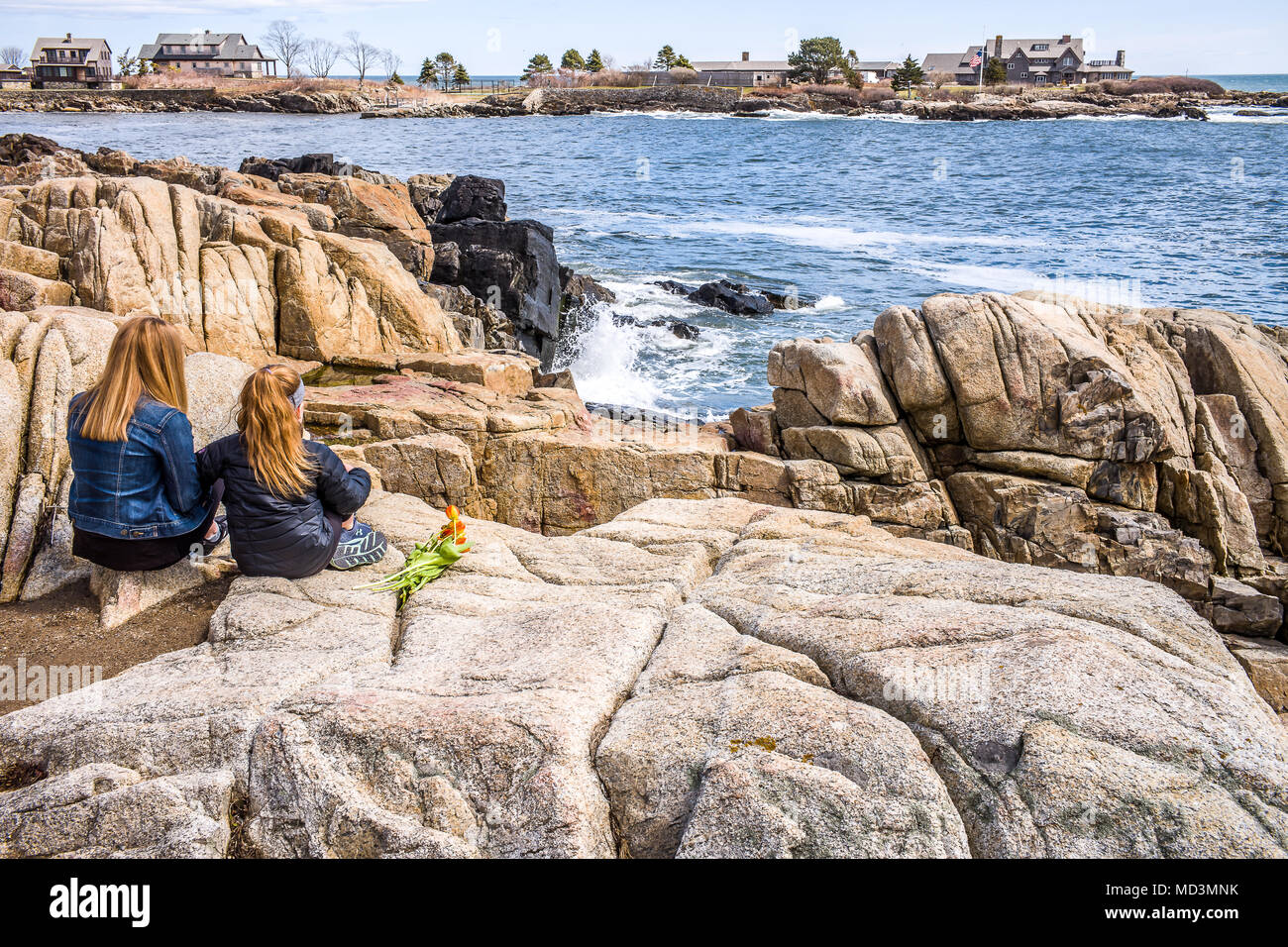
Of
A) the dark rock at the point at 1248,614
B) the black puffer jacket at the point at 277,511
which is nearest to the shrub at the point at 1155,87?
the dark rock at the point at 1248,614

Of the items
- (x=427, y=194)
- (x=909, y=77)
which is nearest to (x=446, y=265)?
(x=427, y=194)

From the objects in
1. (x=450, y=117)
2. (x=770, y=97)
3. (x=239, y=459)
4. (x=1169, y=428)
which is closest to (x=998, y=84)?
(x=770, y=97)

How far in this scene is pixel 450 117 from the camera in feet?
437

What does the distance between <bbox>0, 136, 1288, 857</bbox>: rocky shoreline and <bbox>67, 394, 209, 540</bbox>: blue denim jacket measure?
577mm

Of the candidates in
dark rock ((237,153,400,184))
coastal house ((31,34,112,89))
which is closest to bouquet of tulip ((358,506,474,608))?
dark rock ((237,153,400,184))

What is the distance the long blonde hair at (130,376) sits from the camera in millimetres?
6707

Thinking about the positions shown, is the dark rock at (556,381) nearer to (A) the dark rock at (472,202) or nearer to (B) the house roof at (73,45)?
(A) the dark rock at (472,202)

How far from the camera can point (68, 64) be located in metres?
120

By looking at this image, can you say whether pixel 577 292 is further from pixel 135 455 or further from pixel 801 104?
pixel 801 104

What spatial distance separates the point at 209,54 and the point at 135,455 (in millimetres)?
169225

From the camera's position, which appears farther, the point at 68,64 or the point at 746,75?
the point at 746,75

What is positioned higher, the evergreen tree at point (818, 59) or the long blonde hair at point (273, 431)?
the evergreen tree at point (818, 59)

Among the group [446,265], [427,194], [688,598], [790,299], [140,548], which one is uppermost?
[427,194]

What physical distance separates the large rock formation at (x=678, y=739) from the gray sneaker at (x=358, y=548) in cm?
88
